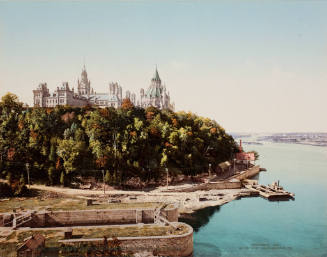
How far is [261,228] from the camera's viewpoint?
33844 millimetres

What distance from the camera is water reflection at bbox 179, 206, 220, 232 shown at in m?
33.7

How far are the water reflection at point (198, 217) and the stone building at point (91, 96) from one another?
161ft

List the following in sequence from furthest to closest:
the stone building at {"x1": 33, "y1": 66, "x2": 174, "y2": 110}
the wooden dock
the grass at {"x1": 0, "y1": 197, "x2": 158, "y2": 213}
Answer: the stone building at {"x1": 33, "y1": 66, "x2": 174, "y2": 110}
the wooden dock
the grass at {"x1": 0, "y1": 197, "x2": 158, "y2": 213}

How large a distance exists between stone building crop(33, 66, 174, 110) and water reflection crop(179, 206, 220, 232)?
49.2 m

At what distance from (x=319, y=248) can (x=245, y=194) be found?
1901 cm

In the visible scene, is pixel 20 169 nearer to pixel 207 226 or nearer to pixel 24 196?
pixel 24 196

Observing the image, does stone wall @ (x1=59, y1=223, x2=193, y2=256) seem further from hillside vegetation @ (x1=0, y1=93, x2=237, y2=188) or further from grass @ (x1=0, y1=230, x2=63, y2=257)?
hillside vegetation @ (x1=0, y1=93, x2=237, y2=188)

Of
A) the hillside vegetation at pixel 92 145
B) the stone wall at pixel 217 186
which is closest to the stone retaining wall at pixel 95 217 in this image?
the hillside vegetation at pixel 92 145

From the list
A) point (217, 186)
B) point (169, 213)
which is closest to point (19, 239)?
point (169, 213)

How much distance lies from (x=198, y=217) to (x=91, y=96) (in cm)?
6117

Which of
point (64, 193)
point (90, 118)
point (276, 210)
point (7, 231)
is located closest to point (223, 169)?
point (276, 210)

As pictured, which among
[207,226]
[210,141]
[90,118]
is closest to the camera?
[207,226]

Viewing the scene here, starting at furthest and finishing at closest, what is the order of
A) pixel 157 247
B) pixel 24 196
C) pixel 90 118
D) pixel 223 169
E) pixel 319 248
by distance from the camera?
1. pixel 223 169
2. pixel 90 118
3. pixel 24 196
4. pixel 319 248
5. pixel 157 247

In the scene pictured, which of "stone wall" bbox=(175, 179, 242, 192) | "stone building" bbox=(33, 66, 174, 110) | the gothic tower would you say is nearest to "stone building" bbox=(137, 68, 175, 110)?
"stone building" bbox=(33, 66, 174, 110)
